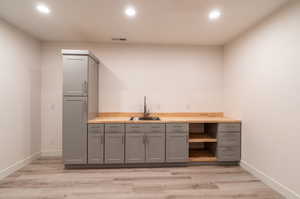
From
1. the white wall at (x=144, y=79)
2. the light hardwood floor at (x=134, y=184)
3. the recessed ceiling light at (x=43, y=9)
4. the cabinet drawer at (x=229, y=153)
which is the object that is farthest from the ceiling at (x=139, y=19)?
the light hardwood floor at (x=134, y=184)

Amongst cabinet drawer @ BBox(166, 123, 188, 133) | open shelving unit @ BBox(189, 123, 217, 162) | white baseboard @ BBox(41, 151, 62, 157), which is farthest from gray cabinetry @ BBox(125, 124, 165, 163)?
white baseboard @ BBox(41, 151, 62, 157)

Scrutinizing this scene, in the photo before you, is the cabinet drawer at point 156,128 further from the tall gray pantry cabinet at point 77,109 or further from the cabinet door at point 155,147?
the tall gray pantry cabinet at point 77,109

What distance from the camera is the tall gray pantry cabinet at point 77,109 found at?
286 centimetres

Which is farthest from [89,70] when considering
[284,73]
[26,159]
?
[284,73]

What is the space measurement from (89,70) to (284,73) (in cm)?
315

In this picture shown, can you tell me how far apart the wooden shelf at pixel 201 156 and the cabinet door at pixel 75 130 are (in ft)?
7.08

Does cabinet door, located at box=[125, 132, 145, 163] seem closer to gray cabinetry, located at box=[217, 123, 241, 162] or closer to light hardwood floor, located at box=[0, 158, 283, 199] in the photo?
light hardwood floor, located at box=[0, 158, 283, 199]

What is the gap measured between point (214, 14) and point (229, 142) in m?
2.36

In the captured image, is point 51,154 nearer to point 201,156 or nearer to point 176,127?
point 176,127

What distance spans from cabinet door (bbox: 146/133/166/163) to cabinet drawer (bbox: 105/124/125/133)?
1.67 ft

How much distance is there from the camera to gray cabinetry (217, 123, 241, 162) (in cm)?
307

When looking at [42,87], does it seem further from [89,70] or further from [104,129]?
[104,129]

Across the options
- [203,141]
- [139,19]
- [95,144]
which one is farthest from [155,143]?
[139,19]

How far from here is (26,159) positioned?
308 cm
